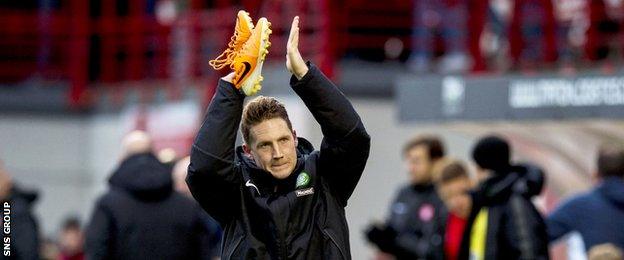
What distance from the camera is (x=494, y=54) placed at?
16.2 m

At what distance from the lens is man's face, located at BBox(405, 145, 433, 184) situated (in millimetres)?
11891

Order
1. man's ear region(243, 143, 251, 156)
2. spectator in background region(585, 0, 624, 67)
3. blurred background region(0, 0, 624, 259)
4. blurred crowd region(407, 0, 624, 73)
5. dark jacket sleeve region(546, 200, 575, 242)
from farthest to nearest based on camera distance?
1. blurred crowd region(407, 0, 624, 73)
2. spectator in background region(585, 0, 624, 67)
3. blurred background region(0, 0, 624, 259)
4. dark jacket sleeve region(546, 200, 575, 242)
5. man's ear region(243, 143, 251, 156)

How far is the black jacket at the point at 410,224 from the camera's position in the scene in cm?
1157

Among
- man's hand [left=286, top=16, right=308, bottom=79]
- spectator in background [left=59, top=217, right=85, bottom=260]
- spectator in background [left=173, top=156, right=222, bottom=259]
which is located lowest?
spectator in background [left=59, top=217, right=85, bottom=260]

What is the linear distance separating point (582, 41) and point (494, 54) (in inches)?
45.1

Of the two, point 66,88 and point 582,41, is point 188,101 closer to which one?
point 66,88

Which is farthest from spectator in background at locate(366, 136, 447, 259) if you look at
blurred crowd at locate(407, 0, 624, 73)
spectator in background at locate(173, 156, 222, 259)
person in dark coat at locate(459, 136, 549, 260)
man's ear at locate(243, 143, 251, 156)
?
man's ear at locate(243, 143, 251, 156)

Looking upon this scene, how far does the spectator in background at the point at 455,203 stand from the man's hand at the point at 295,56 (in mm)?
3422

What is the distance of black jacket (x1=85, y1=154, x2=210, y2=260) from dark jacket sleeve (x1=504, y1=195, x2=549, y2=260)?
2723 mm

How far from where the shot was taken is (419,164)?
1195 centimetres

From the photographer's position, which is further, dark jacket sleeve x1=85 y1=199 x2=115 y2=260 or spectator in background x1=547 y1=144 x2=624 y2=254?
dark jacket sleeve x1=85 y1=199 x2=115 y2=260

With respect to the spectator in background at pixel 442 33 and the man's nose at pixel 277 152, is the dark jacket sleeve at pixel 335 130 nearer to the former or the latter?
the man's nose at pixel 277 152

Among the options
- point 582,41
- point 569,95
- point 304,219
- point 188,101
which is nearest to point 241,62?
point 304,219

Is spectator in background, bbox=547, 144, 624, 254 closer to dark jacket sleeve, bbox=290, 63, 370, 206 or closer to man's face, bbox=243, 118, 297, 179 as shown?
dark jacket sleeve, bbox=290, 63, 370, 206
